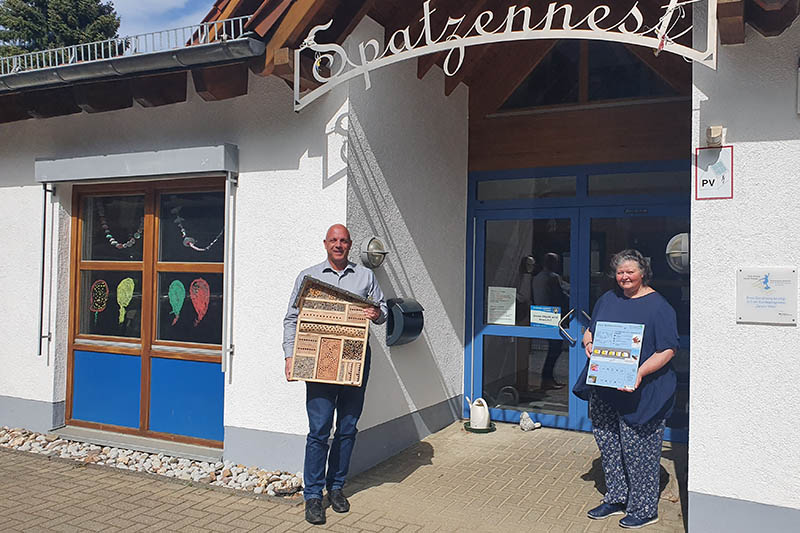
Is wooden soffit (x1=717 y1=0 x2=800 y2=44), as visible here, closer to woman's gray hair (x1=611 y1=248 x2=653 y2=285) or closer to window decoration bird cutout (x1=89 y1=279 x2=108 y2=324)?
woman's gray hair (x1=611 y1=248 x2=653 y2=285)

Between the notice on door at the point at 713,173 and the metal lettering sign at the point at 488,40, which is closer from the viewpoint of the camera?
the metal lettering sign at the point at 488,40

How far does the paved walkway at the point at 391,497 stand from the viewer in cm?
427

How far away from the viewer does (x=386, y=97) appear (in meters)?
5.61

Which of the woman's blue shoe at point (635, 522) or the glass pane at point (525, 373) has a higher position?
the glass pane at point (525, 373)

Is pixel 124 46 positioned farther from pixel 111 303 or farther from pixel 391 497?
pixel 391 497

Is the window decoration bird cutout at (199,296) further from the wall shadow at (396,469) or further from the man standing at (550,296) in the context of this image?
the man standing at (550,296)

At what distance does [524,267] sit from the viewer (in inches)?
264

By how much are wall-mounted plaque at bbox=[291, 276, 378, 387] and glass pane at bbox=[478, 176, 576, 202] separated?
2.84 meters

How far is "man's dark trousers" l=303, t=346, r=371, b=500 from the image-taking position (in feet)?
14.4

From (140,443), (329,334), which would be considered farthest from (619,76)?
(140,443)

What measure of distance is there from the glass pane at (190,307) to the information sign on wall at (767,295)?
3.87 metres

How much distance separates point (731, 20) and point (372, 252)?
9.02ft

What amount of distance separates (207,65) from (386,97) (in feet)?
4.72

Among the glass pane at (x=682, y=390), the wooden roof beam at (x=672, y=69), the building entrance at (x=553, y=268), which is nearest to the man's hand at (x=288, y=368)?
the building entrance at (x=553, y=268)
